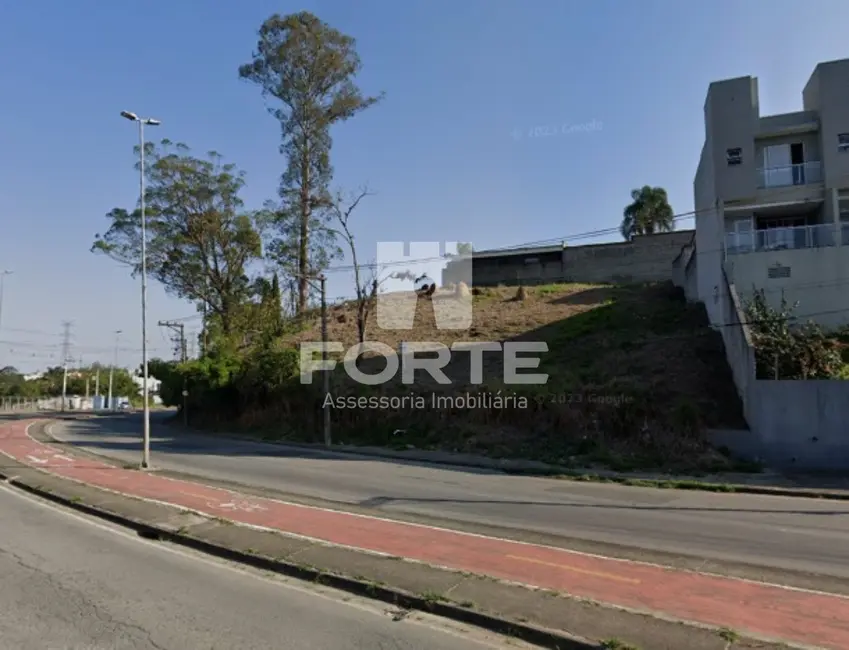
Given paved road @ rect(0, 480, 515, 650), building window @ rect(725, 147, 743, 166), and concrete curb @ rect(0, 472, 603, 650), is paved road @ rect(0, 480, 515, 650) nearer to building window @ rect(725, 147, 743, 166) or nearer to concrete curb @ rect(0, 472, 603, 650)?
concrete curb @ rect(0, 472, 603, 650)

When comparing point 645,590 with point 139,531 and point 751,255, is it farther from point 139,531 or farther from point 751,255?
point 751,255

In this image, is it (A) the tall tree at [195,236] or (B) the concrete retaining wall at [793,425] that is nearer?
(B) the concrete retaining wall at [793,425]

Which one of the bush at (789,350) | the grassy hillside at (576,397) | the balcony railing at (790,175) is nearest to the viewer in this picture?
the bush at (789,350)

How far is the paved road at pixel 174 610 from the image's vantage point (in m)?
5.48

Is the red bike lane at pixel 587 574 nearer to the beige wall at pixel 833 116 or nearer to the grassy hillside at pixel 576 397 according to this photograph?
the grassy hillside at pixel 576 397

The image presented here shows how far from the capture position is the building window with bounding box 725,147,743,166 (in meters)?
29.1

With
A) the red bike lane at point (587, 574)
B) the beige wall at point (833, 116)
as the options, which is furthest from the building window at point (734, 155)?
the red bike lane at point (587, 574)

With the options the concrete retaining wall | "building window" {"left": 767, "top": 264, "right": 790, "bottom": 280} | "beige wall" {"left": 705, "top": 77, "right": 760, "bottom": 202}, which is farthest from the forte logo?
"beige wall" {"left": 705, "top": 77, "right": 760, "bottom": 202}

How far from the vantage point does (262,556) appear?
838cm

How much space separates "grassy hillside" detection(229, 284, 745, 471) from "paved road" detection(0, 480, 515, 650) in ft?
47.7

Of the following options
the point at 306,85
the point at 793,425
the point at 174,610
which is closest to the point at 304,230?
the point at 306,85

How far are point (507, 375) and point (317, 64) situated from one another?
25093mm

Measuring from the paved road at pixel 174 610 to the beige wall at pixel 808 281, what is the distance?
24.1 meters

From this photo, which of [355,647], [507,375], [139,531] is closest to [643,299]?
[507,375]
